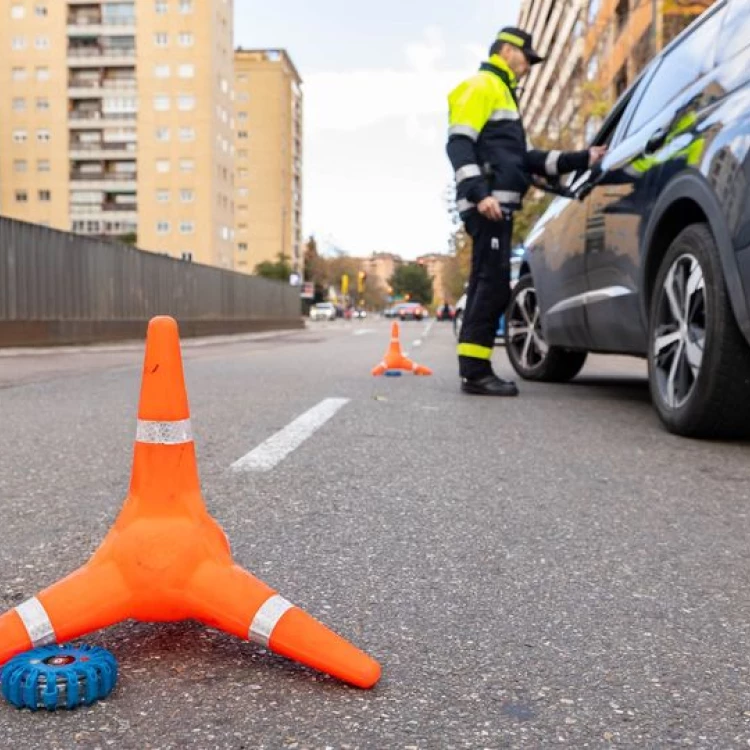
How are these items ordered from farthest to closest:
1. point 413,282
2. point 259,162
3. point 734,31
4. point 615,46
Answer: point 413,282
point 259,162
point 615,46
point 734,31

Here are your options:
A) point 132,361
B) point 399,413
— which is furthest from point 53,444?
point 132,361

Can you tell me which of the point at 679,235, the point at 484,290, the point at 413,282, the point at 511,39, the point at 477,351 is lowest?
the point at 413,282

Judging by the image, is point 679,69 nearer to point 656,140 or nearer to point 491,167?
point 656,140

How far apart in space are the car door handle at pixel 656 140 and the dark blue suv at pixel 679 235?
11 mm

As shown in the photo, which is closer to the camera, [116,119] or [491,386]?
[491,386]

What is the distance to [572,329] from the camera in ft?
20.0

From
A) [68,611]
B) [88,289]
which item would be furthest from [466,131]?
[88,289]

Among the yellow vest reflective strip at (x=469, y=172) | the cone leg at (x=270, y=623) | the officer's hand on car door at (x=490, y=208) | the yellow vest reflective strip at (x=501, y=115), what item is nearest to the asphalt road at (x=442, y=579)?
the cone leg at (x=270, y=623)

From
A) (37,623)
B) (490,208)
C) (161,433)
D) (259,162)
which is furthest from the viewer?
(259,162)

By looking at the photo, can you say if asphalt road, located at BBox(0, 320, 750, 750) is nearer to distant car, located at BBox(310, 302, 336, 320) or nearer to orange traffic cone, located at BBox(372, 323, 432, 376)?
orange traffic cone, located at BBox(372, 323, 432, 376)

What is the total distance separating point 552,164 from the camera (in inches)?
256

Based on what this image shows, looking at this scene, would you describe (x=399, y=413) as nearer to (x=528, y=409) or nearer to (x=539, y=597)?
(x=528, y=409)

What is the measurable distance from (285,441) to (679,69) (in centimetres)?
277

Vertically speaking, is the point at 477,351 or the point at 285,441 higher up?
the point at 477,351
